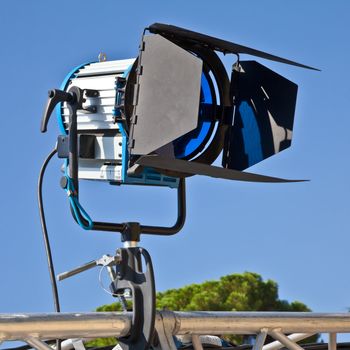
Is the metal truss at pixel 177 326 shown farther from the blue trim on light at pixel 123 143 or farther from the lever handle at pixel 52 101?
the lever handle at pixel 52 101

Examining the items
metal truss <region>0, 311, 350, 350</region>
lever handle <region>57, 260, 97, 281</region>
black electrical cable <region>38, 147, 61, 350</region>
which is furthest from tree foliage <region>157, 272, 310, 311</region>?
lever handle <region>57, 260, 97, 281</region>

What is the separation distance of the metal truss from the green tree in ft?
47.6

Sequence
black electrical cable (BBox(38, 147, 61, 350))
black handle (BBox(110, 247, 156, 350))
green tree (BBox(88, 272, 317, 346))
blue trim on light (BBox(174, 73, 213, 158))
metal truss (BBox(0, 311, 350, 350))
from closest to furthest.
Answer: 1. metal truss (BBox(0, 311, 350, 350))
2. black handle (BBox(110, 247, 156, 350))
3. black electrical cable (BBox(38, 147, 61, 350))
4. blue trim on light (BBox(174, 73, 213, 158))
5. green tree (BBox(88, 272, 317, 346))

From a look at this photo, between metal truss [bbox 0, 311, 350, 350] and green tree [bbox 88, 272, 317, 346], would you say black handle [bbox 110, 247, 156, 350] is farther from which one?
green tree [bbox 88, 272, 317, 346]

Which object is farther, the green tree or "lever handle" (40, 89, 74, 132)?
the green tree

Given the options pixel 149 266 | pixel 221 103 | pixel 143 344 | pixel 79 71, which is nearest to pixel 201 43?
pixel 221 103

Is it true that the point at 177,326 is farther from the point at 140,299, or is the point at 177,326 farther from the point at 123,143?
the point at 123,143

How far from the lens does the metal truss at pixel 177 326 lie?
2584 mm

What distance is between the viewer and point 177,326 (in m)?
2.89

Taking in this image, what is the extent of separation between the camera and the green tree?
18031 mm

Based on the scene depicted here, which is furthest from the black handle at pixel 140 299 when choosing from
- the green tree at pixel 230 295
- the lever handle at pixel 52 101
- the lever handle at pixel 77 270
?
the green tree at pixel 230 295

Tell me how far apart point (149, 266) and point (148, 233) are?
0.24 metres

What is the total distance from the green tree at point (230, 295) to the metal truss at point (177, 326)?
571 inches

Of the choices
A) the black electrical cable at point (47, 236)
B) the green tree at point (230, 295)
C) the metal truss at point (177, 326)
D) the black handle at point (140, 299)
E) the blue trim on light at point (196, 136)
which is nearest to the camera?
the metal truss at point (177, 326)
